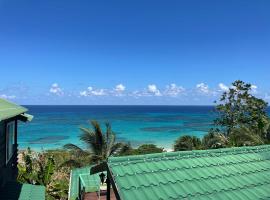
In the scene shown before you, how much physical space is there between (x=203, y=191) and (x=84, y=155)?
22730 mm

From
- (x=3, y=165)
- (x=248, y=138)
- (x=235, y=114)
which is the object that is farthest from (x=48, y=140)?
(x=3, y=165)

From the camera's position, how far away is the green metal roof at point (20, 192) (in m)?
12.9

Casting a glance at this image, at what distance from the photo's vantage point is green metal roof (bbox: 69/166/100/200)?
65.7 ft

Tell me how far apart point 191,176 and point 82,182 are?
1445cm

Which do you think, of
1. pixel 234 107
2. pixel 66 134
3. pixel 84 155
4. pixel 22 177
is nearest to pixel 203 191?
pixel 22 177

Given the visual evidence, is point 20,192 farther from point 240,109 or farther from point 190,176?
point 240,109

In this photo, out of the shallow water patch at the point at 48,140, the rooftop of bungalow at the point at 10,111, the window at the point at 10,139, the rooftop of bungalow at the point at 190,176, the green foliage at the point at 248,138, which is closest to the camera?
the rooftop of bungalow at the point at 190,176

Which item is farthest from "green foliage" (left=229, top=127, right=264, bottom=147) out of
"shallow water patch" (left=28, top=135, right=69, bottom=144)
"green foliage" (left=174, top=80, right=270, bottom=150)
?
"shallow water patch" (left=28, top=135, right=69, bottom=144)

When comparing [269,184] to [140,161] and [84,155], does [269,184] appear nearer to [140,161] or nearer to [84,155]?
[140,161]

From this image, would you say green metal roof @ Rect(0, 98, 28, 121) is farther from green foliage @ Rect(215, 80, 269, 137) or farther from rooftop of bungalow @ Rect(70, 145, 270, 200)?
green foliage @ Rect(215, 80, 269, 137)

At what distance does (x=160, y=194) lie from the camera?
5711mm

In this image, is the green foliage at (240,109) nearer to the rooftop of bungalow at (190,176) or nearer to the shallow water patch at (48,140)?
the rooftop of bungalow at (190,176)

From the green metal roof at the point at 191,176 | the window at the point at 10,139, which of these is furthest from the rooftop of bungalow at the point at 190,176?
the window at the point at 10,139

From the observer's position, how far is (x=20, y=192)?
44.4 feet
